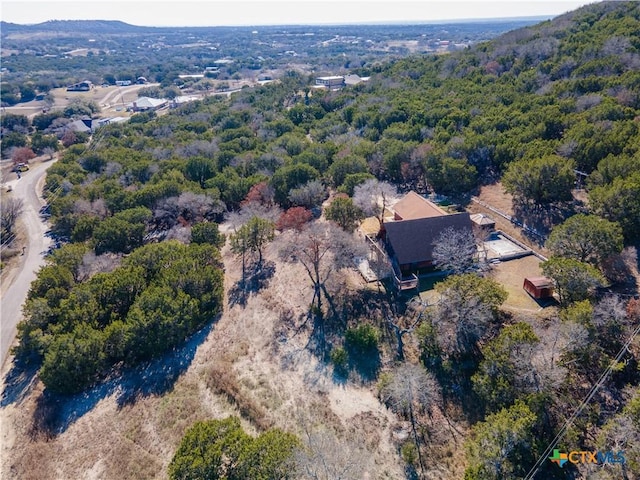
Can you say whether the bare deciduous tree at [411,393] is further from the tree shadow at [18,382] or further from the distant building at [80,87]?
the distant building at [80,87]

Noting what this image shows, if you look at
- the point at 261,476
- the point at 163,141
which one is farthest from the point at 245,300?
the point at 163,141

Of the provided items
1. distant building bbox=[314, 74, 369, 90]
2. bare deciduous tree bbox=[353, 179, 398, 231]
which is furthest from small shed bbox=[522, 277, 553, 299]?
distant building bbox=[314, 74, 369, 90]

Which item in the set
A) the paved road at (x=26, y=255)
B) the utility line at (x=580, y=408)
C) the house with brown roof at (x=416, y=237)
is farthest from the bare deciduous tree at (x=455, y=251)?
the paved road at (x=26, y=255)

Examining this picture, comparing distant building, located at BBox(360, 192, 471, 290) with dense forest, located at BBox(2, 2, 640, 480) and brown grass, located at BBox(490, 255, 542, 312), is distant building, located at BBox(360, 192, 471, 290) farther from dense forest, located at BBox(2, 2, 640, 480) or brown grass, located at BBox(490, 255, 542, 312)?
brown grass, located at BBox(490, 255, 542, 312)

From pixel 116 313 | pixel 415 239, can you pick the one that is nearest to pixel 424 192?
pixel 415 239

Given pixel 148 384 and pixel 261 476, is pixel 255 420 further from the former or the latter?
pixel 148 384

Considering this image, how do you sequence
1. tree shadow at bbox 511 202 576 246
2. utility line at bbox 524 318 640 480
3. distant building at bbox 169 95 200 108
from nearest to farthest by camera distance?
utility line at bbox 524 318 640 480 < tree shadow at bbox 511 202 576 246 < distant building at bbox 169 95 200 108
